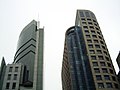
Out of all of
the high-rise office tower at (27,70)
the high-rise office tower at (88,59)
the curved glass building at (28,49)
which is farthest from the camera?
the curved glass building at (28,49)

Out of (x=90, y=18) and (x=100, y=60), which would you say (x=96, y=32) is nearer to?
(x=90, y=18)

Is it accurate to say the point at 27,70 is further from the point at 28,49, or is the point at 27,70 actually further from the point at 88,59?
the point at 88,59

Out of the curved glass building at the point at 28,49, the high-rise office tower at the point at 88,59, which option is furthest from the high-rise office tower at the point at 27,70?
the high-rise office tower at the point at 88,59

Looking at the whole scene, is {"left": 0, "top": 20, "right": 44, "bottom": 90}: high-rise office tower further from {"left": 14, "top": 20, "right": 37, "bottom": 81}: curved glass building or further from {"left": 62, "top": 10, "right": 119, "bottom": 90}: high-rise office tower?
A: {"left": 62, "top": 10, "right": 119, "bottom": 90}: high-rise office tower

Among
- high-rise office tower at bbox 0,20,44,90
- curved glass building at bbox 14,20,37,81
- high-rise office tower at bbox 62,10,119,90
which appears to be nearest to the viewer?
high-rise office tower at bbox 62,10,119,90

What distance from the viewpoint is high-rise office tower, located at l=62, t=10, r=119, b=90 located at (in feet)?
250

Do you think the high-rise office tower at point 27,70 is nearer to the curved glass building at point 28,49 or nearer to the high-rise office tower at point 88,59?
the curved glass building at point 28,49

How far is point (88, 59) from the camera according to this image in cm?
8388

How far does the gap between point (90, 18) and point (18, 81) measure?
5146cm

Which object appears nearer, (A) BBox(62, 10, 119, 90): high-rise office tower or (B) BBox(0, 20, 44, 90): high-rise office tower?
(A) BBox(62, 10, 119, 90): high-rise office tower

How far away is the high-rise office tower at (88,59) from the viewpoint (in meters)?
76.3

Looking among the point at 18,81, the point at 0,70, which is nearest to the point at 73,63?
the point at 18,81

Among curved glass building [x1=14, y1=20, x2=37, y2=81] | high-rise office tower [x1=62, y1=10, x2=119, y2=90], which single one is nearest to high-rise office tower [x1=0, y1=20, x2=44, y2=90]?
curved glass building [x1=14, y1=20, x2=37, y2=81]

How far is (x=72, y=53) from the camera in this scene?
92875 millimetres
